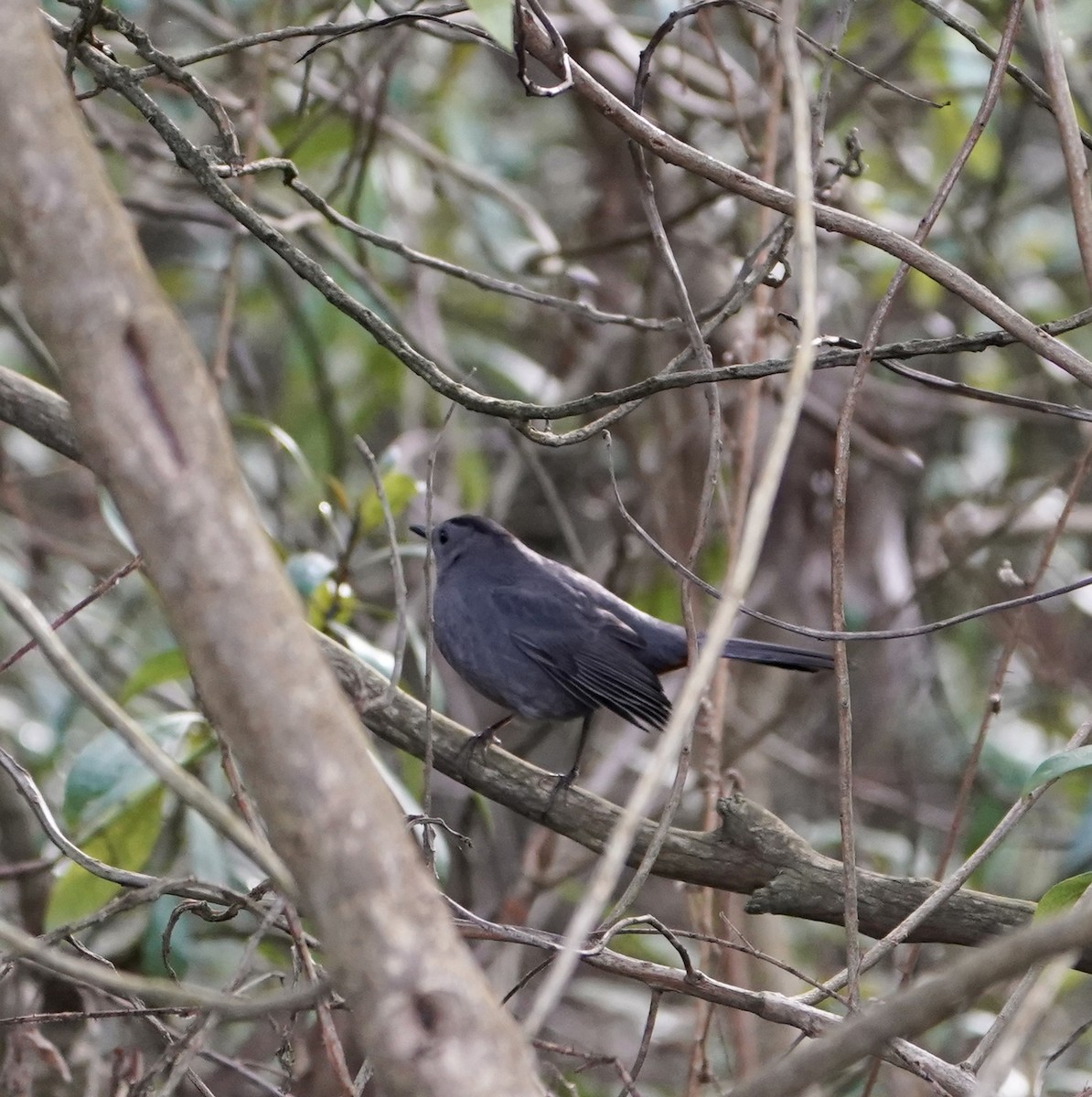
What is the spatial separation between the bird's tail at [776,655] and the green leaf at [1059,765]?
1.89 metres

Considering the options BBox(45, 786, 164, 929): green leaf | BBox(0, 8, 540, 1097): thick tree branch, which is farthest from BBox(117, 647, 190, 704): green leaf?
BBox(0, 8, 540, 1097): thick tree branch

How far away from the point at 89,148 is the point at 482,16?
111 centimetres

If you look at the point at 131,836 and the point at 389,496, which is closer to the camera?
the point at 131,836

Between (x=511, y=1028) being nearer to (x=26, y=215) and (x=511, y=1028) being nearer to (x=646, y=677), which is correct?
(x=26, y=215)

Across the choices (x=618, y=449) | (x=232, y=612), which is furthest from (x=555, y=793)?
(x=618, y=449)

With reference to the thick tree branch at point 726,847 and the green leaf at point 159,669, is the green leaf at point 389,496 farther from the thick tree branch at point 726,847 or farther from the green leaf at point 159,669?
the thick tree branch at point 726,847

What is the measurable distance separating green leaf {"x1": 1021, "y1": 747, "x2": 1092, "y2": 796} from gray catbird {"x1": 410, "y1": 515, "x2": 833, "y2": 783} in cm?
218

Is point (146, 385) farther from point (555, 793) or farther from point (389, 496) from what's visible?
point (389, 496)

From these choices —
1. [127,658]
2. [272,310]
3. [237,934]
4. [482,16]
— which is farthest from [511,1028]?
[272,310]

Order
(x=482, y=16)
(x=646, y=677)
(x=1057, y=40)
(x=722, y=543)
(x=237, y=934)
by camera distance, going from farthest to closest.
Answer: (x=722, y=543)
(x=646, y=677)
(x=237, y=934)
(x=1057, y=40)
(x=482, y=16)

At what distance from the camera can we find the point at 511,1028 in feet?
4.03

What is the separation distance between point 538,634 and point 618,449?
177cm

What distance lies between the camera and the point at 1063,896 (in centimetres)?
238

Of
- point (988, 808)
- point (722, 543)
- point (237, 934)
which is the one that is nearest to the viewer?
point (237, 934)
